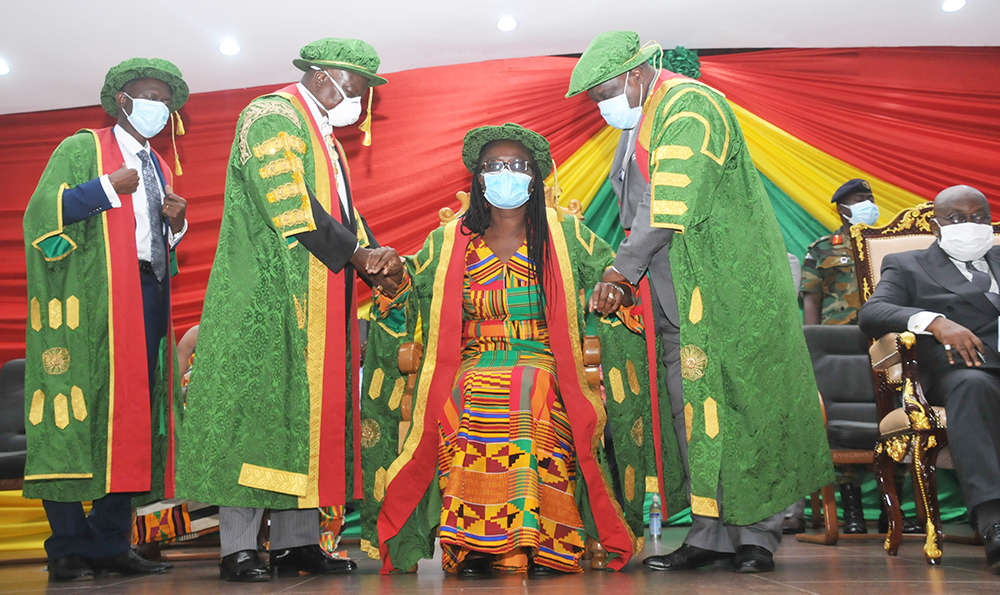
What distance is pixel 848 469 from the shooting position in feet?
14.9

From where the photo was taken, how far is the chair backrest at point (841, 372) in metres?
4.82

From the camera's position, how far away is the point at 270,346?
→ 2.79 m

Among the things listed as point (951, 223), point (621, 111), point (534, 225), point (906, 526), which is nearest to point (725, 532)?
point (534, 225)

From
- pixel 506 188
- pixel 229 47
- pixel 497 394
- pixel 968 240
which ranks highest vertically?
pixel 229 47

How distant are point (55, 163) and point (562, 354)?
84.7 inches

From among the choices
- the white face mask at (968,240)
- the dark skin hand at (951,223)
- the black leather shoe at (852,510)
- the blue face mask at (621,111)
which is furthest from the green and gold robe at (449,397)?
the black leather shoe at (852,510)

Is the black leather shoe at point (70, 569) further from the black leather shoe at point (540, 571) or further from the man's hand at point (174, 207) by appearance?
the black leather shoe at point (540, 571)

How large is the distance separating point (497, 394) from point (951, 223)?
2.01 metres

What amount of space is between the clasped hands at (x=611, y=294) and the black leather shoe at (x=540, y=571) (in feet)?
2.90

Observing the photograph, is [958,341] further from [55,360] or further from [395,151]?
[395,151]

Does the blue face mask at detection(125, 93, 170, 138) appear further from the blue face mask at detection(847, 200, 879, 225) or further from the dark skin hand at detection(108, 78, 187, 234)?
the blue face mask at detection(847, 200, 879, 225)

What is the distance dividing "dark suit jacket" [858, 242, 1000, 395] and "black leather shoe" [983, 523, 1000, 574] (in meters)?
0.67

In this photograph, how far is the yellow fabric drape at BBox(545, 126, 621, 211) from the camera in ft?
18.0

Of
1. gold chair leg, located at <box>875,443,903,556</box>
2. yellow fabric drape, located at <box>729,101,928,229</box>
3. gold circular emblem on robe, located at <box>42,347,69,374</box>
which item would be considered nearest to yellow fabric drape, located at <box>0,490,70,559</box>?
gold circular emblem on robe, located at <box>42,347,69,374</box>
